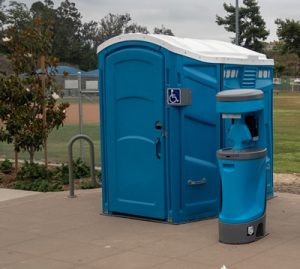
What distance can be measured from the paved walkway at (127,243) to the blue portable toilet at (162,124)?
0.33 m

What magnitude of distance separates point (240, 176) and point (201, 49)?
206 centimetres

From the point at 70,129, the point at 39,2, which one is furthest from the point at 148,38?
the point at 39,2

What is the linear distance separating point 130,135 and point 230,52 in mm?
1877

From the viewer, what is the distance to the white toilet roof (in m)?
7.18

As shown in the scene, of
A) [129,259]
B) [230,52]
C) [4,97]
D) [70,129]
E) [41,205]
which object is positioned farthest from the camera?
[70,129]

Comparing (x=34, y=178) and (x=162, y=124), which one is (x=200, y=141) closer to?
(x=162, y=124)

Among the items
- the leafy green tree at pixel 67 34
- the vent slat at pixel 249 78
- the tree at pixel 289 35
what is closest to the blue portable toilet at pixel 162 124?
the vent slat at pixel 249 78

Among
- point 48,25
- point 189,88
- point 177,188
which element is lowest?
point 177,188

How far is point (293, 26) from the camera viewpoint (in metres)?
87.4

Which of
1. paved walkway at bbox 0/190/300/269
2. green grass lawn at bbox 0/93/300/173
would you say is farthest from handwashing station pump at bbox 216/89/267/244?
green grass lawn at bbox 0/93/300/173

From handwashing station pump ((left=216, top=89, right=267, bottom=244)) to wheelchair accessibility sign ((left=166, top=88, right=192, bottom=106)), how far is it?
76 cm

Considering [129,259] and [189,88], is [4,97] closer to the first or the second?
[189,88]

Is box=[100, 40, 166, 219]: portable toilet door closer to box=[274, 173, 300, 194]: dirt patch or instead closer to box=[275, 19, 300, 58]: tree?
box=[274, 173, 300, 194]: dirt patch

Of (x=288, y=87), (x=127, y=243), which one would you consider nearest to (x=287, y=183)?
(x=127, y=243)
